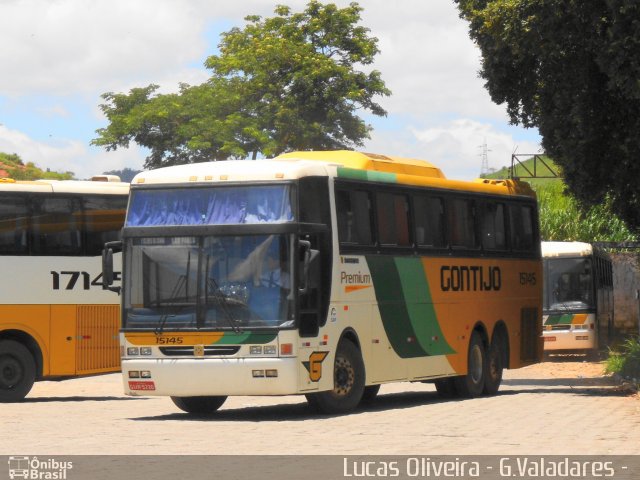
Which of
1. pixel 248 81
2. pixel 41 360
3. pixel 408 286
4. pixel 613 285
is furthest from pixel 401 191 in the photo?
pixel 248 81

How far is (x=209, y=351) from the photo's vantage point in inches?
736

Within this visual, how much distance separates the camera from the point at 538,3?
947 inches

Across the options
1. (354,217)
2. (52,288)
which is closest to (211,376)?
(354,217)

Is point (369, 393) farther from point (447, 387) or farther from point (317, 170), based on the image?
point (317, 170)

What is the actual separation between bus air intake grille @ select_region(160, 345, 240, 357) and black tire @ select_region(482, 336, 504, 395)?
724 cm

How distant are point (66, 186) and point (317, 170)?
6606 mm

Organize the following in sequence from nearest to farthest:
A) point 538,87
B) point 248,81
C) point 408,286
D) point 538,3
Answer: point 408,286 → point 538,3 → point 538,87 → point 248,81

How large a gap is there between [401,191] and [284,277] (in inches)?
155

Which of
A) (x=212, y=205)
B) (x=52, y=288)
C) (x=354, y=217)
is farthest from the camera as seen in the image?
(x=52, y=288)

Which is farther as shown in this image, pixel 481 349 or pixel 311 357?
pixel 481 349

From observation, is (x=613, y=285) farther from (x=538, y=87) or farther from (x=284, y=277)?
(x=284, y=277)

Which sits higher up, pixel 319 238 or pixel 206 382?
pixel 319 238

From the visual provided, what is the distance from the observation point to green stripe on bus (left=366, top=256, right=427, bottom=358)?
68.5 ft
